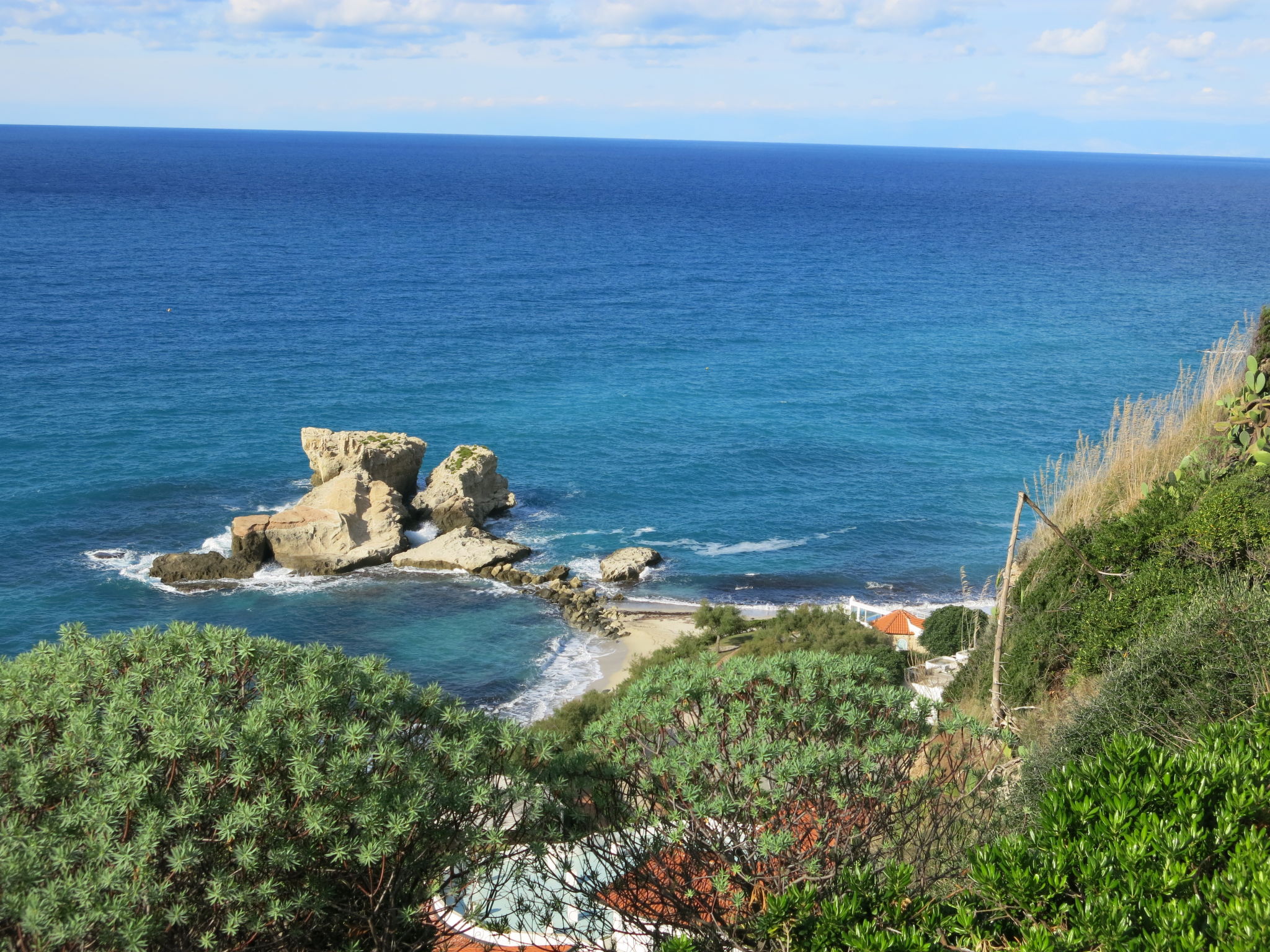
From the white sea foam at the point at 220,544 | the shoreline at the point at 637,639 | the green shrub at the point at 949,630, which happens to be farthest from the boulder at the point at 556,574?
the green shrub at the point at 949,630

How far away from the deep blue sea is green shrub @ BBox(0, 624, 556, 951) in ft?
66.2

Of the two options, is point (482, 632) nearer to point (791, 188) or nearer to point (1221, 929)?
point (1221, 929)

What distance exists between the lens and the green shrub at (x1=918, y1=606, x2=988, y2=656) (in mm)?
23734

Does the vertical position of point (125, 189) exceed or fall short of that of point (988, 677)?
it exceeds it

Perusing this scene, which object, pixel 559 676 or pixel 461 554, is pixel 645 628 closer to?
pixel 559 676

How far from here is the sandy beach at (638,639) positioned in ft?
88.7

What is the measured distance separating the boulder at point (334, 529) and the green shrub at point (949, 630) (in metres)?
18.6

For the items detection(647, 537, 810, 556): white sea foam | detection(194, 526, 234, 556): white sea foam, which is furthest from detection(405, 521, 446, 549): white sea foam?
detection(647, 537, 810, 556): white sea foam

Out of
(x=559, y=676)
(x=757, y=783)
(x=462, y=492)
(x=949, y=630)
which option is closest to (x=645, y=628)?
(x=559, y=676)

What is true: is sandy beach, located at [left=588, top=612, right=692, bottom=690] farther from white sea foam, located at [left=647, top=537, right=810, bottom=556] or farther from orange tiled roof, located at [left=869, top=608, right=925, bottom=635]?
orange tiled roof, located at [left=869, top=608, right=925, bottom=635]

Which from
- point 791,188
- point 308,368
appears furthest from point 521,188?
point 308,368

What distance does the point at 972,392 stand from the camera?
5369 centimetres

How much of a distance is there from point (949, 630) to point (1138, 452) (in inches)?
326

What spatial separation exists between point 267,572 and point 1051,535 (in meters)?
25.3
